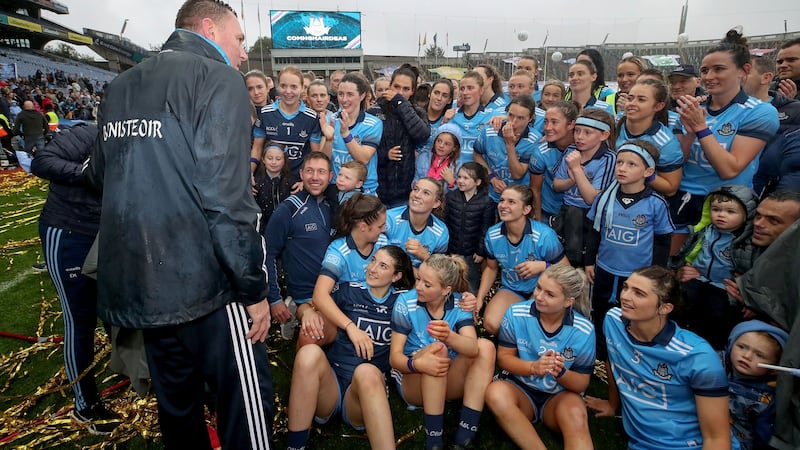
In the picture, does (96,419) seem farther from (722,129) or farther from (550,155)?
(722,129)

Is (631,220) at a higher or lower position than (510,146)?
lower

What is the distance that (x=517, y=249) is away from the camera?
4309mm

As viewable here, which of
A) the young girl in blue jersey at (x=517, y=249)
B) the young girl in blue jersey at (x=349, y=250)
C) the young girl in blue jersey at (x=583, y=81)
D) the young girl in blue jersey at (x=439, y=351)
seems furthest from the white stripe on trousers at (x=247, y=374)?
the young girl in blue jersey at (x=583, y=81)

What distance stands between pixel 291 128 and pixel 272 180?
0.64 meters

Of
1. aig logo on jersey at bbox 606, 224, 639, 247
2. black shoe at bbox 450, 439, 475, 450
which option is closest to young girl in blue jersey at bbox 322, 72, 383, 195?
aig logo on jersey at bbox 606, 224, 639, 247

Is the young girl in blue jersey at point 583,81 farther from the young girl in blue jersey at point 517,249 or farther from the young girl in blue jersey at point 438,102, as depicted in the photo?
the young girl in blue jersey at point 517,249

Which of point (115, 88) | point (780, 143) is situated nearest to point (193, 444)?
point (115, 88)

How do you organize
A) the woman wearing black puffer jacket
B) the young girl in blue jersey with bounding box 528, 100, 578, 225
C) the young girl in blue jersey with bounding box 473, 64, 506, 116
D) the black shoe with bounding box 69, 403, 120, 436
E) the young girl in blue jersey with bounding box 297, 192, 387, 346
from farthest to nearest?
the young girl in blue jersey with bounding box 473, 64, 506, 116
the woman wearing black puffer jacket
the young girl in blue jersey with bounding box 528, 100, 578, 225
the young girl in blue jersey with bounding box 297, 192, 387, 346
the black shoe with bounding box 69, 403, 120, 436

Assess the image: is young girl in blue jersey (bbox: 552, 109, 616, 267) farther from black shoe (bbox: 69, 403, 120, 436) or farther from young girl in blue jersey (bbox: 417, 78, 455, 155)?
black shoe (bbox: 69, 403, 120, 436)

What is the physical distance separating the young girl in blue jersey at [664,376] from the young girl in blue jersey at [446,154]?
2650mm

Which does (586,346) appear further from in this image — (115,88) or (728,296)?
(115,88)

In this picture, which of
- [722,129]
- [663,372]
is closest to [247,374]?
[663,372]

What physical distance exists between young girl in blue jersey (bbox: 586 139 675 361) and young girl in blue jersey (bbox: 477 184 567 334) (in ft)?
1.47

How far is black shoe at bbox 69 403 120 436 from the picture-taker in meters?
3.33
